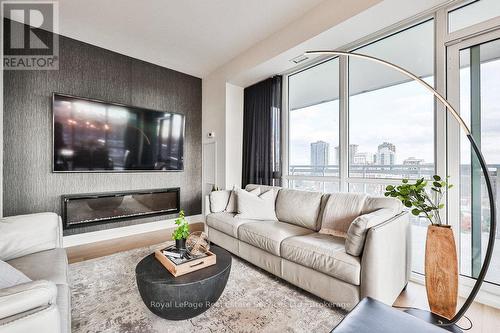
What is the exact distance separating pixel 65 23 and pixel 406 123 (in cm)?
423

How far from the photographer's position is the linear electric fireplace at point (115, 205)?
10.3 feet

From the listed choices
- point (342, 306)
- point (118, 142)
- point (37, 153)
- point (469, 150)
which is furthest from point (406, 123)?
point (37, 153)

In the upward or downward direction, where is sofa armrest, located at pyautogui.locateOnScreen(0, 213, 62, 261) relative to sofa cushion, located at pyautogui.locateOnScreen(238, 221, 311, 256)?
upward

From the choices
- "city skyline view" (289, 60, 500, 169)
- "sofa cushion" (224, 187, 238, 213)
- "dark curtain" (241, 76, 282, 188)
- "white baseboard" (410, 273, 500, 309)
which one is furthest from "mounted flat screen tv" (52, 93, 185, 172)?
"white baseboard" (410, 273, 500, 309)

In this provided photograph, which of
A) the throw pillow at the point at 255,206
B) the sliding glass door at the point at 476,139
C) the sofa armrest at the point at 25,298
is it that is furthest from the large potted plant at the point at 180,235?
the sliding glass door at the point at 476,139

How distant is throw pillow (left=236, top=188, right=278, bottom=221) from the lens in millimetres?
2920

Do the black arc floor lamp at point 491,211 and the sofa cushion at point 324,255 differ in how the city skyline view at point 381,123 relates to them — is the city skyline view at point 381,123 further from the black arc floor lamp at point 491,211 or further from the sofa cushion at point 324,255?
the sofa cushion at point 324,255

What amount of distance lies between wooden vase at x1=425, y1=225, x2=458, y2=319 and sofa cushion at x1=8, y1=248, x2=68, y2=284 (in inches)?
99.7

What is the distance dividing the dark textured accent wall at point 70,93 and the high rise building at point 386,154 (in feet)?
10.5

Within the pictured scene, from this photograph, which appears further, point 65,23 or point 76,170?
point 76,170

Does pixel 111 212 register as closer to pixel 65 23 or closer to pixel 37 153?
pixel 37 153

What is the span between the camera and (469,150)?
210 cm

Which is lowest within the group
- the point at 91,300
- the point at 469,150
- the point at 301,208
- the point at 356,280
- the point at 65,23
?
the point at 91,300

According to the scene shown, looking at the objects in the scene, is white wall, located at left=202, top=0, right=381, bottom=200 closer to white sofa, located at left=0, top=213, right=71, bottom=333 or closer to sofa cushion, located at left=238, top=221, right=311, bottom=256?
sofa cushion, located at left=238, top=221, right=311, bottom=256
